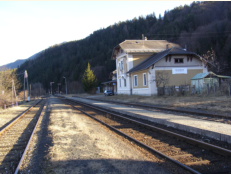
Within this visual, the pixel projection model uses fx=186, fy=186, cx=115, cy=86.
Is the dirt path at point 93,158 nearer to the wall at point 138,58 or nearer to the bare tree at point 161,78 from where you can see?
the bare tree at point 161,78

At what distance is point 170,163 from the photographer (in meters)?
4.48

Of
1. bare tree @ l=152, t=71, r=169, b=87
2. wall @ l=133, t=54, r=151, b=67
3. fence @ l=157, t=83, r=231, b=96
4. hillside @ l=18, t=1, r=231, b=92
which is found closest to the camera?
fence @ l=157, t=83, r=231, b=96

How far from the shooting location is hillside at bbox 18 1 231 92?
2329 inches

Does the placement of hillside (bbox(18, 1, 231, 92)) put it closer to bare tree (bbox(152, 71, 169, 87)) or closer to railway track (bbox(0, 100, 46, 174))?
bare tree (bbox(152, 71, 169, 87))

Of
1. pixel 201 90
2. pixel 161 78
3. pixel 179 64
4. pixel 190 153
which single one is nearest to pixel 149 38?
pixel 179 64

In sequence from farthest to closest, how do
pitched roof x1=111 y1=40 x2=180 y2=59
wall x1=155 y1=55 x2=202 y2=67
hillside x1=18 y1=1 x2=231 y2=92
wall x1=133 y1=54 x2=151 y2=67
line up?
hillside x1=18 y1=1 x2=231 y2=92
wall x1=133 y1=54 x2=151 y2=67
pitched roof x1=111 y1=40 x2=180 y2=59
wall x1=155 y1=55 x2=202 y2=67

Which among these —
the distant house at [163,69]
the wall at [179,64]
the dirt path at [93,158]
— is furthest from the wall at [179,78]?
the dirt path at [93,158]

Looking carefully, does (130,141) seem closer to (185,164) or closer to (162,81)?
(185,164)

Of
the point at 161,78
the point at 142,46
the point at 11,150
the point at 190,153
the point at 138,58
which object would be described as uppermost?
the point at 142,46

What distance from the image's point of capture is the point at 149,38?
8762 cm

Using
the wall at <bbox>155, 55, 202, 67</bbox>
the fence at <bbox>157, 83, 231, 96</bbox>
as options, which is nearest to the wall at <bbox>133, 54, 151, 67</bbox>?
the wall at <bbox>155, 55, 202, 67</bbox>

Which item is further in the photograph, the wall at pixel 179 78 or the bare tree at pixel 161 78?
the wall at pixel 179 78

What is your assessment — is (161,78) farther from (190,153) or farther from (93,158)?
(93,158)

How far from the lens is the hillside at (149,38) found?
194 ft
